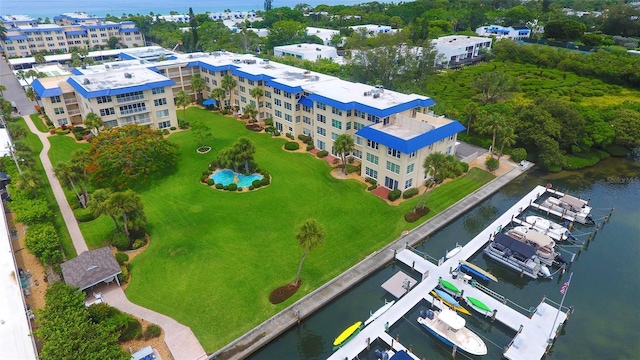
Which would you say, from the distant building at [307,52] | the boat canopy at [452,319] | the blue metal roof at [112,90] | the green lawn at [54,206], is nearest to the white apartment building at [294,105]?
the blue metal roof at [112,90]

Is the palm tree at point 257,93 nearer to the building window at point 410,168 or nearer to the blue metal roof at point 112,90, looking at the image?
the blue metal roof at point 112,90

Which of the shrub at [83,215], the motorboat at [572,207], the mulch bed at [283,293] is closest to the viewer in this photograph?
the mulch bed at [283,293]

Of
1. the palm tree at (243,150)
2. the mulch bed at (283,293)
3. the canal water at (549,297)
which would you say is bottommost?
the canal water at (549,297)

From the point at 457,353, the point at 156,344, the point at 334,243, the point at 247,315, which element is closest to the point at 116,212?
the point at 156,344

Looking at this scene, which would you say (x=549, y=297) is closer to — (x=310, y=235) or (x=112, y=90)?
(x=310, y=235)

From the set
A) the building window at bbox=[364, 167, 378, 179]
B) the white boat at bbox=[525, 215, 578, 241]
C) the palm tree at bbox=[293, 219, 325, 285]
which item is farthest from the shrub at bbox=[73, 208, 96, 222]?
the white boat at bbox=[525, 215, 578, 241]

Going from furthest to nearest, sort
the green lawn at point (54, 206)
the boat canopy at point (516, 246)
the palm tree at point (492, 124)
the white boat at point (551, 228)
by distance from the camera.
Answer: the palm tree at point (492, 124)
the white boat at point (551, 228)
the green lawn at point (54, 206)
the boat canopy at point (516, 246)

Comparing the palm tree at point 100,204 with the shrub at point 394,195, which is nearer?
the palm tree at point 100,204
